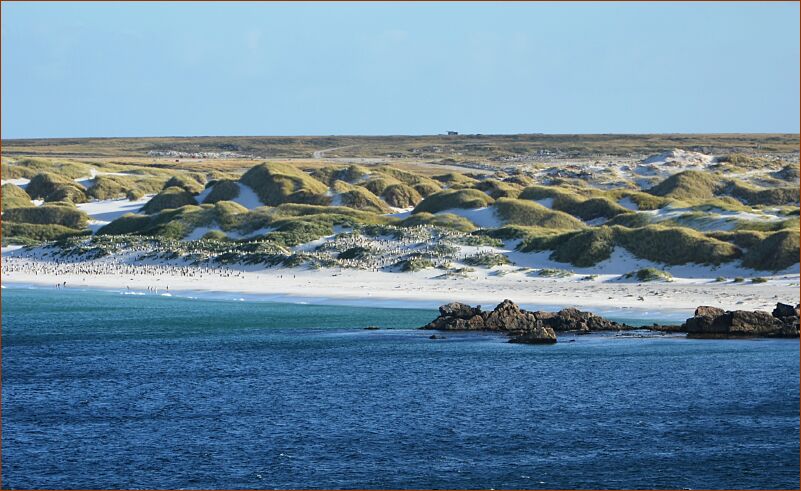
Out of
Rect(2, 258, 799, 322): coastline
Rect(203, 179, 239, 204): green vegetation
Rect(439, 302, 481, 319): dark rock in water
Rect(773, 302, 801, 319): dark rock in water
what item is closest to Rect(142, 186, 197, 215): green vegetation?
Rect(203, 179, 239, 204): green vegetation

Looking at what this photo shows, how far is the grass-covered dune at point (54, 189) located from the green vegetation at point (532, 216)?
50.0m

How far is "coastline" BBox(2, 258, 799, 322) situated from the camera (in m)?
57.4

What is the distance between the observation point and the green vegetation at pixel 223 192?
114 m

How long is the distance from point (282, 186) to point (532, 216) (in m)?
30.6

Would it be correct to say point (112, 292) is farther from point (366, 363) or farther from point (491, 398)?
point (491, 398)

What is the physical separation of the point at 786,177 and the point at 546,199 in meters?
43.2

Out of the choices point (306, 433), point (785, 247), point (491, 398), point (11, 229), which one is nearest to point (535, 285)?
point (785, 247)

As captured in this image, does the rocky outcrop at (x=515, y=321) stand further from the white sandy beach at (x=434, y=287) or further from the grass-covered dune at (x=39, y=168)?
the grass-covered dune at (x=39, y=168)

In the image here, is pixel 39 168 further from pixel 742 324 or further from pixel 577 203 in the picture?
pixel 742 324

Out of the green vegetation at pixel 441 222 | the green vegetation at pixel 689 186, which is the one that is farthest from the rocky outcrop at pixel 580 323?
the green vegetation at pixel 689 186

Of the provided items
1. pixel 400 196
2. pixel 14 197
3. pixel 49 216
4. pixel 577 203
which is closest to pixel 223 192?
pixel 49 216

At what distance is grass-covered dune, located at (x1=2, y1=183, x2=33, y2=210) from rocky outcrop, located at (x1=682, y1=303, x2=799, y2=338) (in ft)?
252

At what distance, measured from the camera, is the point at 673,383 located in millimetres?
38656

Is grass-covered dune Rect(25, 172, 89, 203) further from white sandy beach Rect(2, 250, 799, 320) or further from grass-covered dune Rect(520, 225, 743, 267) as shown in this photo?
grass-covered dune Rect(520, 225, 743, 267)
